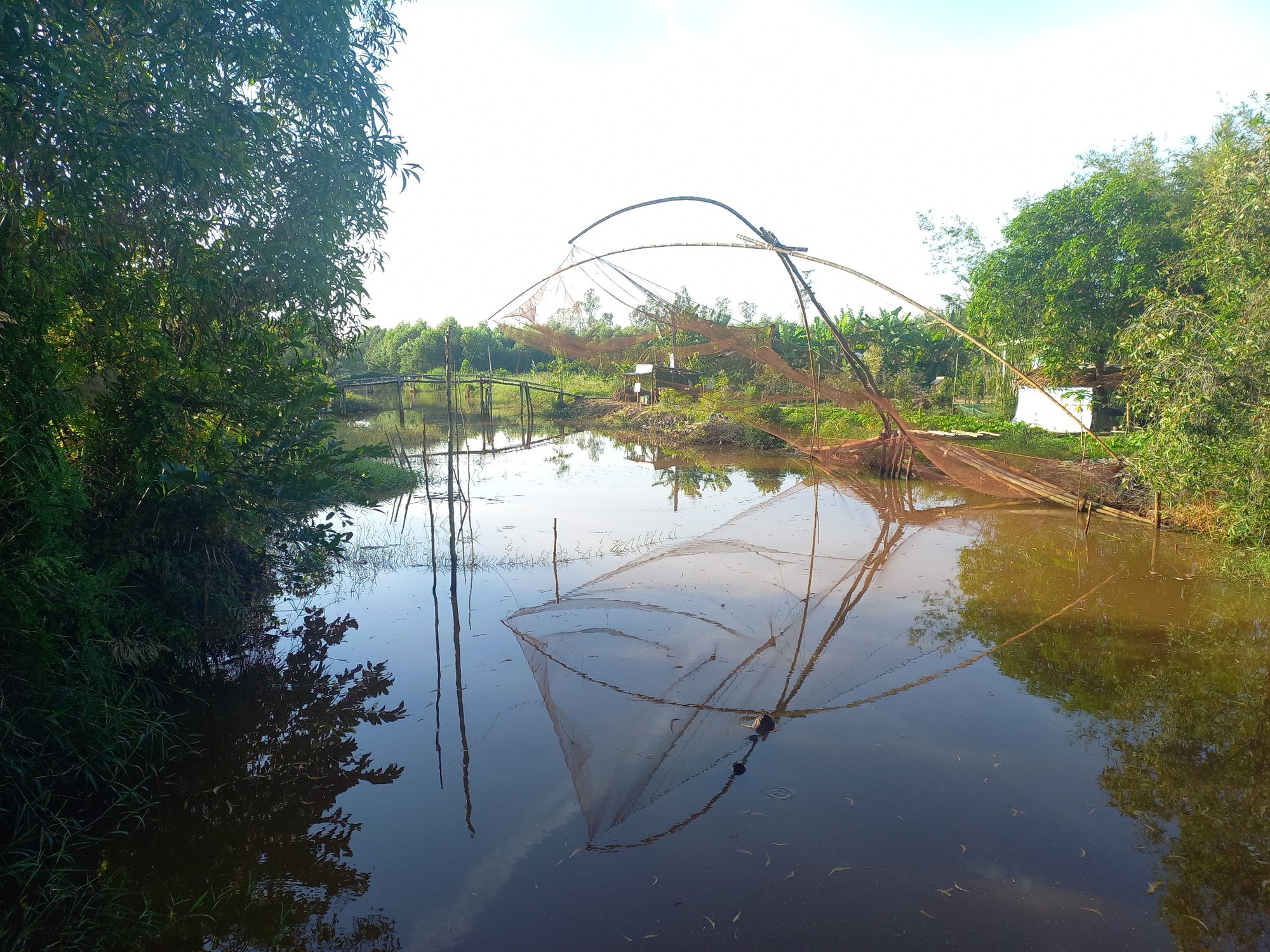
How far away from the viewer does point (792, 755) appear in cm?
332

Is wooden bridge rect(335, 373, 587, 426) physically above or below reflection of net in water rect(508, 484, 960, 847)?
above

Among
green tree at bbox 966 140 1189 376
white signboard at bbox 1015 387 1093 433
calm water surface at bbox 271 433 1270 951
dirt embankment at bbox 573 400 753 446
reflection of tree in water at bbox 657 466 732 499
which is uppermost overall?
green tree at bbox 966 140 1189 376

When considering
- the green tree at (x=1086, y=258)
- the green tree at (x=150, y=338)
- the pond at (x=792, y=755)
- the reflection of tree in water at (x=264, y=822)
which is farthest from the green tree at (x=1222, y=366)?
the reflection of tree in water at (x=264, y=822)

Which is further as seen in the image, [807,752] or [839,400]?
[839,400]

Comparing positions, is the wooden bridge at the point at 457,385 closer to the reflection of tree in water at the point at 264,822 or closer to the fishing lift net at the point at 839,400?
the fishing lift net at the point at 839,400

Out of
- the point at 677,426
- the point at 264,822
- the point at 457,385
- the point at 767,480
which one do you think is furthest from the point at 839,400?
the point at 457,385

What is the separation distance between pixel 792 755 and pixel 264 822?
2.25 meters

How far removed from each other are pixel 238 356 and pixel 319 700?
1.93 metres

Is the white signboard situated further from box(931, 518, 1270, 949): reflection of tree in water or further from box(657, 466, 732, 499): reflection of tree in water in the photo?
box(931, 518, 1270, 949): reflection of tree in water

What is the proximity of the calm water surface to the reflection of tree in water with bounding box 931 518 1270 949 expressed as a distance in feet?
0.06

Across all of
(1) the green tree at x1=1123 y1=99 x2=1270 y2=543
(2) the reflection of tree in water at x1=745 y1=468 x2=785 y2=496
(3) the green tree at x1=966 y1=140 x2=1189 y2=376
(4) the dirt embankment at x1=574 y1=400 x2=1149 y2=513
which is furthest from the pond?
(3) the green tree at x1=966 y1=140 x2=1189 y2=376

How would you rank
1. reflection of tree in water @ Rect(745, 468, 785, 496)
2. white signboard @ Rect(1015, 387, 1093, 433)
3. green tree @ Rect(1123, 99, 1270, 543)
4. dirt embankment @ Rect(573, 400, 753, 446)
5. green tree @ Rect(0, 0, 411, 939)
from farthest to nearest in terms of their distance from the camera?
dirt embankment @ Rect(573, 400, 753, 446) < white signboard @ Rect(1015, 387, 1093, 433) < reflection of tree in water @ Rect(745, 468, 785, 496) < green tree @ Rect(1123, 99, 1270, 543) < green tree @ Rect(0, 0, 411, 939)

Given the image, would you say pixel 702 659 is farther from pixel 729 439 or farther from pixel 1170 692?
pixel 729 439

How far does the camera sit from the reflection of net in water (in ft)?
9.95
